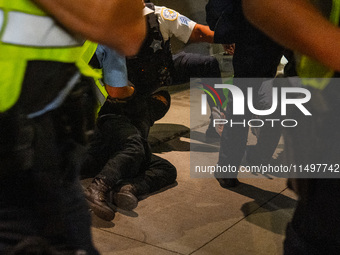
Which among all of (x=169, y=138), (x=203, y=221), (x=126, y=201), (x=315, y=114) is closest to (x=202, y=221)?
(x=203, y=221)

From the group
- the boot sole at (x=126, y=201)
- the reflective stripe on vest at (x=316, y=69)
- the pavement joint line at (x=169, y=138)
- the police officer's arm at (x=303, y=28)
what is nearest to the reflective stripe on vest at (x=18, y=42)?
the police officer's arm at (x=303, y=28)

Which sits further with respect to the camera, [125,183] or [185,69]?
[185,69]

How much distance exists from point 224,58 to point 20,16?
322 inches

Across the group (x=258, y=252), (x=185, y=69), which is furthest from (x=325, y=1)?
(x=185, y=69)

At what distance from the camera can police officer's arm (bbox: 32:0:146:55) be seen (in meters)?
1.24

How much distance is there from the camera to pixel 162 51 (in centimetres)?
451

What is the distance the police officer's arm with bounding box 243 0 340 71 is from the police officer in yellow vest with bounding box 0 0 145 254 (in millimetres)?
341

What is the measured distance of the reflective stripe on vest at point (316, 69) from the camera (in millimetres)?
1364

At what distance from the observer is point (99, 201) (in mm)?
3516

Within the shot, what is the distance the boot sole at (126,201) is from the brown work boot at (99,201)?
123 millimetres

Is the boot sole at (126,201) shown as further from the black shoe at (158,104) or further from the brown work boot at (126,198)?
the black shoe at (158,104)

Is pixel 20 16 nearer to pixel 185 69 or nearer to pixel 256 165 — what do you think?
pixel 256 165

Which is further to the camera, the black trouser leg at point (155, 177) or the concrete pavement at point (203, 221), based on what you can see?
the black trouser leg at point (155, 177)

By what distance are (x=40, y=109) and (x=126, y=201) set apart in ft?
7.77
